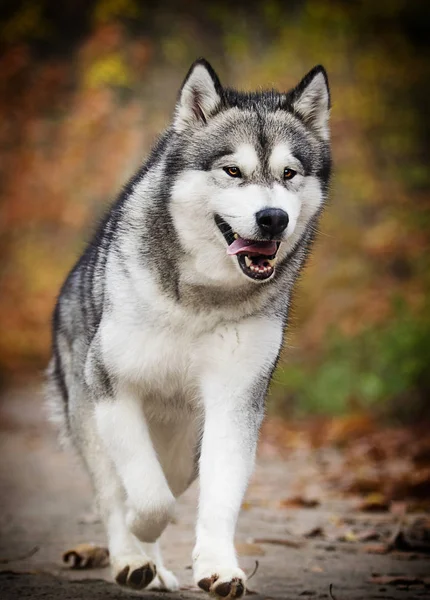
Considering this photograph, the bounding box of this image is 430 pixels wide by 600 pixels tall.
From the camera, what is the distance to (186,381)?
13.3 ft

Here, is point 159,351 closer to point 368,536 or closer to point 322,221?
point 368,536

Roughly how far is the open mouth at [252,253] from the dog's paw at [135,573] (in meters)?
1.29

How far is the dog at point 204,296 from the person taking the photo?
→ 3801mm

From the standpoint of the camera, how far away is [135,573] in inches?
155

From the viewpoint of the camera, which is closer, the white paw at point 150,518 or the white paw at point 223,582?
the white paw at point 223,582

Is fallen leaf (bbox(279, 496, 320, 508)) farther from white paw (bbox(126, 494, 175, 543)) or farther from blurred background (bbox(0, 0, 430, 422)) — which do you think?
blurred background (bbox(0, 0, 430, 422))

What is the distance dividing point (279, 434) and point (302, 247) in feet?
20.3

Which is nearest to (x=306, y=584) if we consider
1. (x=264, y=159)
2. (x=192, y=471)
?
(x=192, y=471)

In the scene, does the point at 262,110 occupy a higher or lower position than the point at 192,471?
higher

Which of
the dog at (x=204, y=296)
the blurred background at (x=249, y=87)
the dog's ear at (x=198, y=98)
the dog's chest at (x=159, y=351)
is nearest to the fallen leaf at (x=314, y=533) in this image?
the dog at (x=204, y=296)

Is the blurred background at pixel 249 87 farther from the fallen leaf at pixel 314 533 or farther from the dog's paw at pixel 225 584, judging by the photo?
the dog's paw at pixel 225 584

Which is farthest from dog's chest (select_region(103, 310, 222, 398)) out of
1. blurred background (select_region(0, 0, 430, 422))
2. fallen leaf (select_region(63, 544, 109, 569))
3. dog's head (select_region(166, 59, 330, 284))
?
blurred background (select_region(0, 0, 430, 422))

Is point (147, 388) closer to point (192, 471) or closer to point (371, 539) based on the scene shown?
point (192, 471)

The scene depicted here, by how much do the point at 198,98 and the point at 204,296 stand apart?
0.89 metres
